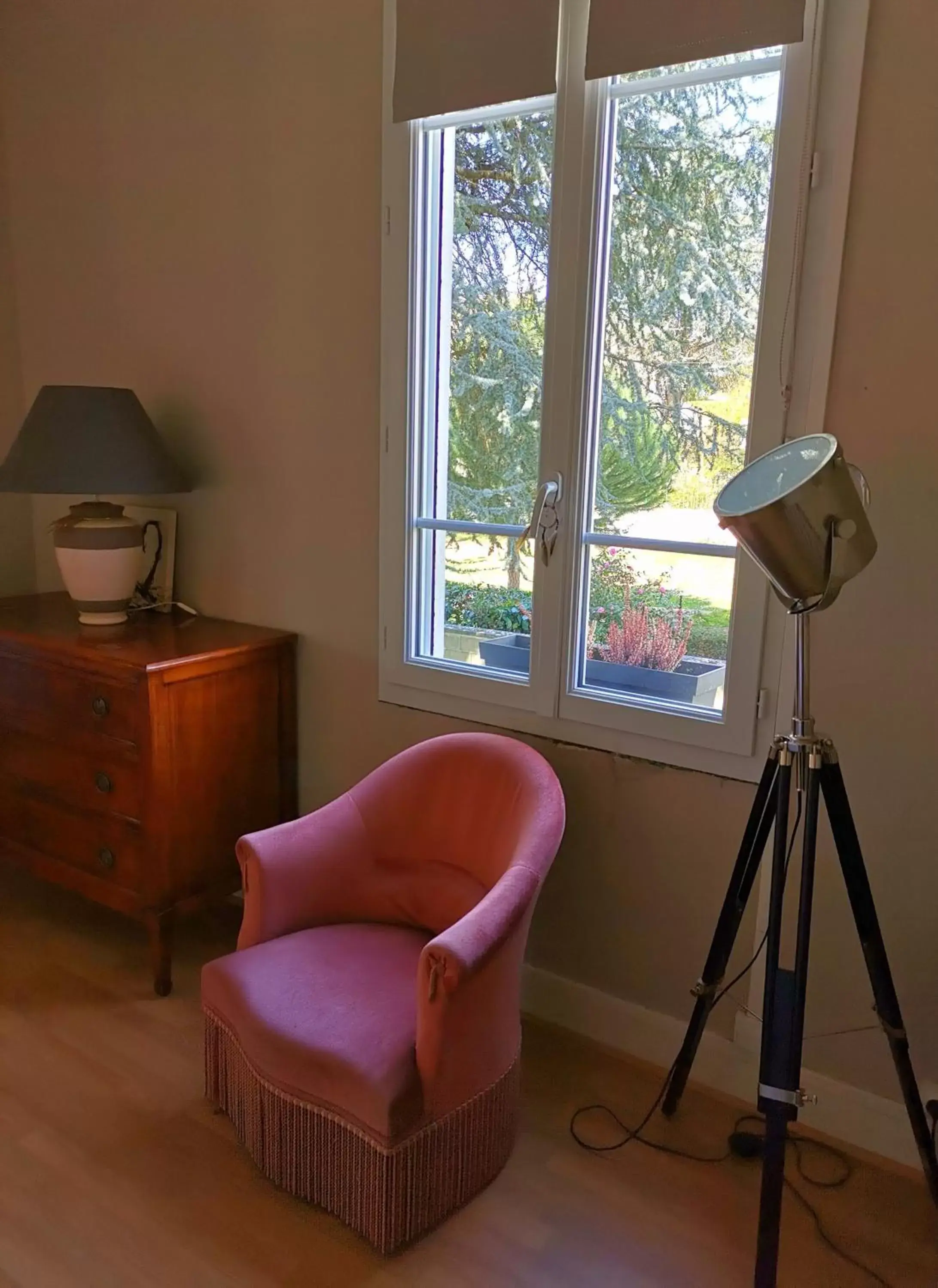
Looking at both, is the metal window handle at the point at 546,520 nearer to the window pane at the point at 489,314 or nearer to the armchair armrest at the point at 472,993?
the window pane at the point at 489,314

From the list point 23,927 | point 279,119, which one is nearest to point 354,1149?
point 23,927

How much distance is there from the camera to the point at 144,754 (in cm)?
224

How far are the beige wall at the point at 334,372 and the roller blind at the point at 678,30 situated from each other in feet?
0.55

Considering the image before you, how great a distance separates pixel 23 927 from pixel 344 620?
1319 mm

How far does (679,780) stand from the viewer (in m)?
2.02

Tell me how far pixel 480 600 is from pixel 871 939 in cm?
114

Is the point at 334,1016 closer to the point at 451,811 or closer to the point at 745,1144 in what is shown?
the point at 451,811

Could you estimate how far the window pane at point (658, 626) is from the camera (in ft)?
6.42

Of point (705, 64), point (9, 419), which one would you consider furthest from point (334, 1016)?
point (9, 419)

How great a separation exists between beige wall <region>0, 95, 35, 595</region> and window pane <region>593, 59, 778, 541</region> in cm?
215

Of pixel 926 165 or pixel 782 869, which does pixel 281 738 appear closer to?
pixel 782 869

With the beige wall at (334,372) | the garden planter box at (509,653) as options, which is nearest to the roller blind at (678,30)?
the beige wall at (334,372)

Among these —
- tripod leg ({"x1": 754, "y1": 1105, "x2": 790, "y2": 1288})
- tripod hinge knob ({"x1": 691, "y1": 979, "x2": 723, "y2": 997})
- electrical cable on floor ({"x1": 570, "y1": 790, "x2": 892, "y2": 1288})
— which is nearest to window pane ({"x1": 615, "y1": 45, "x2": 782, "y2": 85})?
electrical cable on floor ({"x1": 570, "y1": 790, "x2": 892, "y2": 1288})

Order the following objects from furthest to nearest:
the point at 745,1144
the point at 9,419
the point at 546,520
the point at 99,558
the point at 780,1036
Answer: the point at 9,419
the point at 99,558
the point at 546,520
the point at 745,1144
the point at 780,1036
